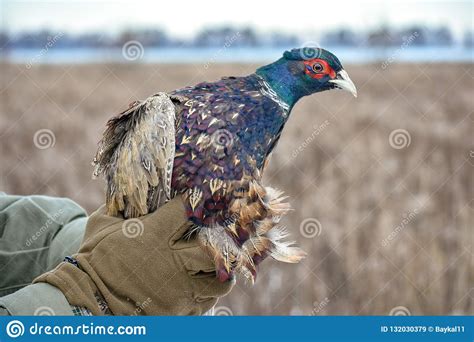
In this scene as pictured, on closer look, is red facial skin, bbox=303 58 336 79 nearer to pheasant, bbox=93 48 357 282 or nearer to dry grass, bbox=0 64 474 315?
pheasant, bbox=93 48 357 282

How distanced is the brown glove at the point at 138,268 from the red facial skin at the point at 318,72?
0.61 meters

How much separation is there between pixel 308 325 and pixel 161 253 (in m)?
0.77

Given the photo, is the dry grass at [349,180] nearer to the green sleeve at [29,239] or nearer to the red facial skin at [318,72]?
the red facial skin at [318,72]

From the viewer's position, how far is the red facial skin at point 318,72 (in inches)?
82.7

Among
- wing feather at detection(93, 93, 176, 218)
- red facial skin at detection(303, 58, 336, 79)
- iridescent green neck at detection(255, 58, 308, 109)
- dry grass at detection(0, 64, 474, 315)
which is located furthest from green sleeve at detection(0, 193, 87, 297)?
dry grass at detection(0, 64, 474, 315)

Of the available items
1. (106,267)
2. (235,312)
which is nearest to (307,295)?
(235,312)

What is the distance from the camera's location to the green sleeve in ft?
8.28

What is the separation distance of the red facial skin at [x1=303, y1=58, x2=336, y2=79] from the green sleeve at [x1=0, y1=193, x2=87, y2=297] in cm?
109

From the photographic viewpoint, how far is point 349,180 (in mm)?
6445

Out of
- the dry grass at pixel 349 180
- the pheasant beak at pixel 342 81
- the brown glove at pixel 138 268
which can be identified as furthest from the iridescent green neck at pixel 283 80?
the dry grass at pixel 349 180

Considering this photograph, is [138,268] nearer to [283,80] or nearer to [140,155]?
[140,155]

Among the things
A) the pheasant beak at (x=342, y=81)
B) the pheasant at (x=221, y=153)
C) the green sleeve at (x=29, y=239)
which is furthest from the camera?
the green sleeve at (x=29, y=239)

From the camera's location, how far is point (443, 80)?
10.4 metres

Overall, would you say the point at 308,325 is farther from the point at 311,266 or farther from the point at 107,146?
the point at 311,266
